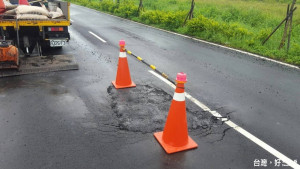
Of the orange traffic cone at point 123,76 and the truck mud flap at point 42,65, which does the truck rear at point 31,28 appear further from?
the orange traffic cone at point 123,76

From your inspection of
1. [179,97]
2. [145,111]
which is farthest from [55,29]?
[179,97]

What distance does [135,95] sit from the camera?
5.27 meters

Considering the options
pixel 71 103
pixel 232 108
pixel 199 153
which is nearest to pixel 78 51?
pixel 71 103

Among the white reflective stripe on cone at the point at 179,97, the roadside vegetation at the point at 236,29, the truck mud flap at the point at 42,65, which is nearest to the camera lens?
the white reflective stripe on cone at the point at 179,97

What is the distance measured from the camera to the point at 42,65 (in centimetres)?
679

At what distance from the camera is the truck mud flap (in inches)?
249

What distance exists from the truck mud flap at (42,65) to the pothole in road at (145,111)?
6.40 ft

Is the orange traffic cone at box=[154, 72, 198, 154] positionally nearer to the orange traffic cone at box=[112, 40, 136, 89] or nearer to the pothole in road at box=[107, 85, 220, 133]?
the pothole in road at box=[107, 85, 220, 133]

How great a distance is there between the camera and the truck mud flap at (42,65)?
20.8 feet

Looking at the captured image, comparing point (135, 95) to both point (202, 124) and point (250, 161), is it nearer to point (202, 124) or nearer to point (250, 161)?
point (202, 124)

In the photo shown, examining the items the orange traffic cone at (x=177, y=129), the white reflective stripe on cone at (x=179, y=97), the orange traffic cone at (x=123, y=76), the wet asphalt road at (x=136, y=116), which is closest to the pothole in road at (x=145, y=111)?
the wet asphalt road at (x=136, y=116)

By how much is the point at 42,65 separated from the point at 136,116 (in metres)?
3.80

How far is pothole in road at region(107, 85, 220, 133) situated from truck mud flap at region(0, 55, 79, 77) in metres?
1.95

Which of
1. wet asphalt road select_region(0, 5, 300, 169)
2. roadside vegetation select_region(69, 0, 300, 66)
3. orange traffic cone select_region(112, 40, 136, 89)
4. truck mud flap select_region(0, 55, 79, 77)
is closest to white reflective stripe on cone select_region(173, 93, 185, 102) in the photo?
wet asphalt road select_region(0, 5, 300, 169)
